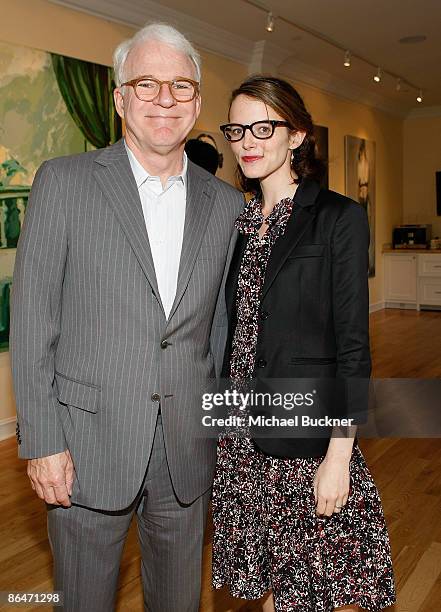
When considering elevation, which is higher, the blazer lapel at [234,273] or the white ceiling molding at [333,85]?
the white ceiling molding at [333,85]

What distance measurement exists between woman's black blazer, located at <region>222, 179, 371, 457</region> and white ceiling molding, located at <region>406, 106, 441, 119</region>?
9611 mm

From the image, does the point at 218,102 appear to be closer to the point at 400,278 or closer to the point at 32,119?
the point at 32,119

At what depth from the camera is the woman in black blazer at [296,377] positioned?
5.12 feet

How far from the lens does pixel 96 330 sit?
57.6 inches

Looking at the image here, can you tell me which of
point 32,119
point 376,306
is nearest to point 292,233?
point 32,119

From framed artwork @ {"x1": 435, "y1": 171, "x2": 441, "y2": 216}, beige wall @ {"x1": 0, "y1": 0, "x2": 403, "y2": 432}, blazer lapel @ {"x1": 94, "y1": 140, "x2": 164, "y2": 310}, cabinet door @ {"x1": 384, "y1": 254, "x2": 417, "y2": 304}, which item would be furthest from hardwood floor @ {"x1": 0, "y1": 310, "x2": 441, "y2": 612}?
framed artwork @ {"x1": 435, "y1": 171, "x2": 441, "y2": 216}

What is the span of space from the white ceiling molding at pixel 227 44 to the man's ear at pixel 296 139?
233cm

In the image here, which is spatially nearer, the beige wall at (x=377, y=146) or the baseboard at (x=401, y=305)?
the beige wall at (x=377, y=146)

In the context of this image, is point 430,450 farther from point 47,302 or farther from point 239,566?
point 47,302

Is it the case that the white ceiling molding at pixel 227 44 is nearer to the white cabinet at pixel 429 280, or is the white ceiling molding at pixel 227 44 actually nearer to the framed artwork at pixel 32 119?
the framed artwork at pixel 32 119

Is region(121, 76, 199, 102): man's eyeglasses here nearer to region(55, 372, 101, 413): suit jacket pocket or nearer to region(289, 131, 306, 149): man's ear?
region(289, 131, 306, 149): man's ear

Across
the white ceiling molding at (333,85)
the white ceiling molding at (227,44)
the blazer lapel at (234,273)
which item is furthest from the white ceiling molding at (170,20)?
the blazer lapel at (234,273)

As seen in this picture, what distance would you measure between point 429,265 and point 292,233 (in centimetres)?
847

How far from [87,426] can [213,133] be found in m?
4.92
